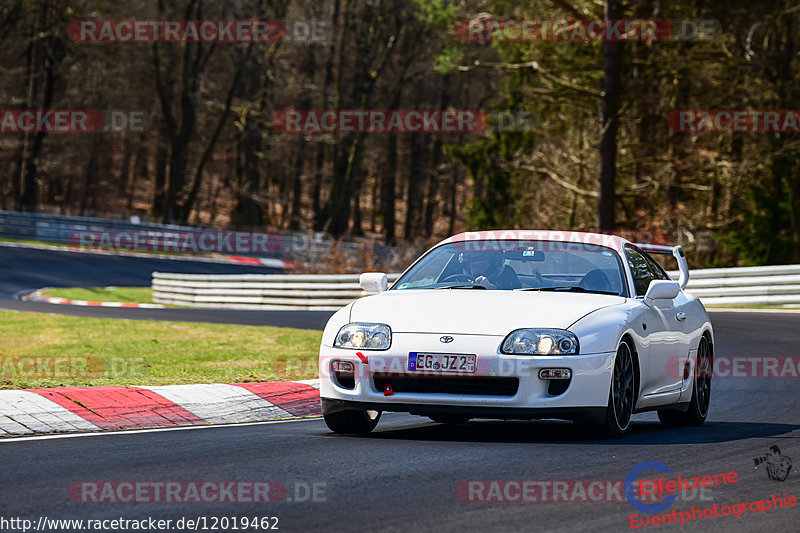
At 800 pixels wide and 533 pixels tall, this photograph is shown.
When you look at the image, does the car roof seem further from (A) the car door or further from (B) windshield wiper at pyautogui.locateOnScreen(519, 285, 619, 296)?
(B) windshield wiper at pyautogui.locateOnScreen(519, 285, 619, 296)

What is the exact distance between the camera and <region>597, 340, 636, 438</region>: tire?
828 centimetres

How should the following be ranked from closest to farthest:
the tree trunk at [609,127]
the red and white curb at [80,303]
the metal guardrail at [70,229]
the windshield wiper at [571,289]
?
1. the windshield wiper at [571,289]
2. the red and white curb at [80,303]
3. the tree trunk at [609,127]
4. the metal guardrail at [70,229]

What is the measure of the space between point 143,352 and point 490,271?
7863mm

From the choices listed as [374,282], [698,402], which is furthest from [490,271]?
[698,402]

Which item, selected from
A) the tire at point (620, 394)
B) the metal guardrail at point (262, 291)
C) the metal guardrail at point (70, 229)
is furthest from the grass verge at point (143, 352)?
the metal guardrail at point (70, 229)

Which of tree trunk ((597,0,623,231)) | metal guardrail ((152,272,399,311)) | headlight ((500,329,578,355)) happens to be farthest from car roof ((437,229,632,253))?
tree trunk ((597,0,623,231))

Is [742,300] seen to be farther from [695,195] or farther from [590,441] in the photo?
[590,441]

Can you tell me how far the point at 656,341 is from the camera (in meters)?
9.22

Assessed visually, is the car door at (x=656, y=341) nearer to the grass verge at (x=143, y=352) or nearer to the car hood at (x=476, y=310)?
the car hood at (x=476, y=310)

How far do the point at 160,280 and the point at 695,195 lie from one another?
14.9m

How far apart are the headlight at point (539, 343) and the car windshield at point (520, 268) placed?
1.05 meters

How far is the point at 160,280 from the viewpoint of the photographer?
30781mm

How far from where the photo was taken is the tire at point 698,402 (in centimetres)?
1005

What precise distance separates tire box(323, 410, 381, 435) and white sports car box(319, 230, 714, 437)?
1 centimetres
